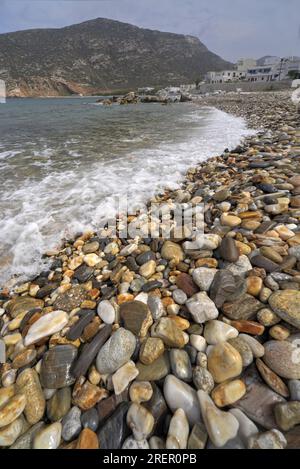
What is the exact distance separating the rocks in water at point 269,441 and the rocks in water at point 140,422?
53 cm

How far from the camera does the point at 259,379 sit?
1388 mm

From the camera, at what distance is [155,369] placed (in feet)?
4.96

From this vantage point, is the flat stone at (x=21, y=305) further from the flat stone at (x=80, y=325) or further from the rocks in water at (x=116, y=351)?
the rocks in water at (x=116, y=351)

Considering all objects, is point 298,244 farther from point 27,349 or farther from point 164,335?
point 27,349

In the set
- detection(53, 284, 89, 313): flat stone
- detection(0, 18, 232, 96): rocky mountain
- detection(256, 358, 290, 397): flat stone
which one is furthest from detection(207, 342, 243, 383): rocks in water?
detection(0, 18, 232, 96): rocky mountain

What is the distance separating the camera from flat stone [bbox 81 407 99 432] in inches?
52.2

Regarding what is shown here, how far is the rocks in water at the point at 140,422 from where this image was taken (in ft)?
4.09

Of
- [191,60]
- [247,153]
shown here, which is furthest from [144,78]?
[247,153]

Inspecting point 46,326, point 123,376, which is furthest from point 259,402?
point 46,326

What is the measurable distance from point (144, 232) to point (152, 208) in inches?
33.7

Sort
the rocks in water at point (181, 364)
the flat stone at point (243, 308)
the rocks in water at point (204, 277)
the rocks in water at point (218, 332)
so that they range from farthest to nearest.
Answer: the rocks in water at point (204, 277), the flat stone at point (243, 308), the rocks in water at point (218, 332), the rocks in water at point (181, 364)

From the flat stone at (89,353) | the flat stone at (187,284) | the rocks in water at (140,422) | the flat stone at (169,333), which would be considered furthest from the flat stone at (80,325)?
the flat stone at (187,284)

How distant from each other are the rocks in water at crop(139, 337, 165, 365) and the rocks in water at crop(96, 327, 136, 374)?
0.08 metres

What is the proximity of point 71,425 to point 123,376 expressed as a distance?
0.38 m
